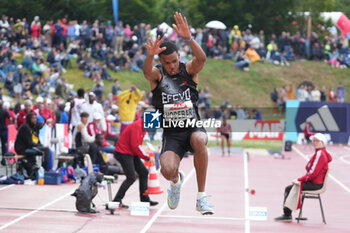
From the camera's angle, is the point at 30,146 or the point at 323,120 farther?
the point at 323,120

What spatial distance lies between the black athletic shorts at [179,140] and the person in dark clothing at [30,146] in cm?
770

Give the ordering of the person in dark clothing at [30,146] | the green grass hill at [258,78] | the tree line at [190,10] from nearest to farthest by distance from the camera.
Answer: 1. the person in dark clothing at [30,146]
2. the tree line at [190,10]
3. the green grass hill at [258,78]

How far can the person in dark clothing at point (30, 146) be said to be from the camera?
1404 centimetres

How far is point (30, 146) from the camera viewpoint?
14.2m

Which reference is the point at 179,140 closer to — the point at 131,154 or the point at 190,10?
the point at 131,154

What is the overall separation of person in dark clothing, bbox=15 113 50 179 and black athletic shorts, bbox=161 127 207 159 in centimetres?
770

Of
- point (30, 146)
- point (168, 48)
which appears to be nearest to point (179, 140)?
point (168, 48)

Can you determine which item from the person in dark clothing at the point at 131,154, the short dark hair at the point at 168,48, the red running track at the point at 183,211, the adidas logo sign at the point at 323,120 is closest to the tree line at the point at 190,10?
the person in dark clothing at the point at 131,154

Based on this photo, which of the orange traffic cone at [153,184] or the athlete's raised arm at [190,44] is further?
the orange traffic cone at [153,184]

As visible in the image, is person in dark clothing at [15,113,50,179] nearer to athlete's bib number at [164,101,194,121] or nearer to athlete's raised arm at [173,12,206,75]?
athlete's bib number at [164,101,194,121]

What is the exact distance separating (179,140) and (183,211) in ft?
17.9

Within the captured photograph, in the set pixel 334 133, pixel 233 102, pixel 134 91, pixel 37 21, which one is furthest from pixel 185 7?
pixel 233 102

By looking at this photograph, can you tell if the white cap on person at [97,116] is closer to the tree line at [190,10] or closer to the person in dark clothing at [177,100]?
the tree line at [190,10]

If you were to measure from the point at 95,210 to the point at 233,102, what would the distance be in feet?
79.5
